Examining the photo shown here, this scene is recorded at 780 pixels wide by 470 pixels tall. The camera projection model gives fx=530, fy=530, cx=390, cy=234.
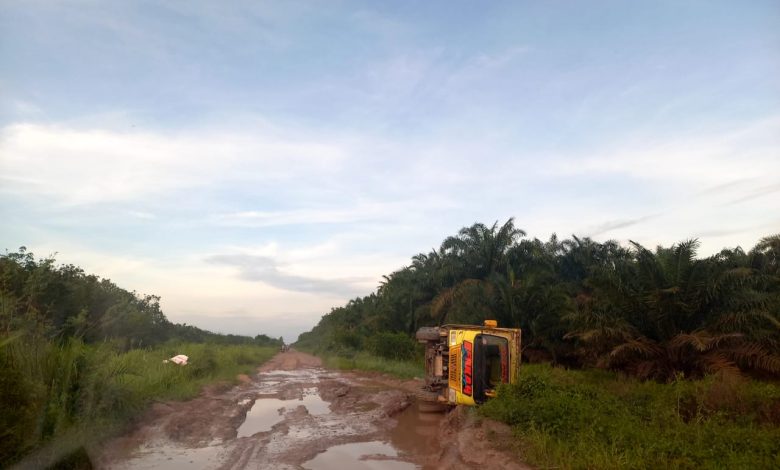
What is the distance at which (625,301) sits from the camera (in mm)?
15398

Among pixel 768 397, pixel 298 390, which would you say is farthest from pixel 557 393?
pixel 298 390

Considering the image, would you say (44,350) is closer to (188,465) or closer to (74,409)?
(74,409)

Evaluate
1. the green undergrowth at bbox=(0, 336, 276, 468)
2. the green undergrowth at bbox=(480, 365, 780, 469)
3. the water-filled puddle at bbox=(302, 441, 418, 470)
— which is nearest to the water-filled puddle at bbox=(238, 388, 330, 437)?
the green undergrowth at bbox=(0, 336, 276, 468)

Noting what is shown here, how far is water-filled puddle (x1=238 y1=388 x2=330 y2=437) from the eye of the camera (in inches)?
473

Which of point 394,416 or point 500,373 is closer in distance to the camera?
point 500,373

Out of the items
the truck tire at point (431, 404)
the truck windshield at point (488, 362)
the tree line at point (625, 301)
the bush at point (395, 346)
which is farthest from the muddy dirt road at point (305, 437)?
the bush at point (395, 346)

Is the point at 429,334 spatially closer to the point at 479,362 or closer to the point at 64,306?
the point at 479,362

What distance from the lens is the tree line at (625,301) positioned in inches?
522

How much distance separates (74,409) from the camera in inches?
346

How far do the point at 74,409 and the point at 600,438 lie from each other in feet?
27.3

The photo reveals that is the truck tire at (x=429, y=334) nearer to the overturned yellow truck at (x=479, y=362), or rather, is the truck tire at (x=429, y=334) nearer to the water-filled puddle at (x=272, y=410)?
the overturned yellow truck at (x=479, y=362)

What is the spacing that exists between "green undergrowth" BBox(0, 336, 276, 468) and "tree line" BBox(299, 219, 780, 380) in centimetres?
1161

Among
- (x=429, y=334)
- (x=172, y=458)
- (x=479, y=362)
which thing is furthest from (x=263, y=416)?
(x=479, y=362)

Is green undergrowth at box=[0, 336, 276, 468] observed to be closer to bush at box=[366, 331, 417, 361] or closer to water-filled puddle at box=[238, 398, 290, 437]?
water-filled puddle at box=[238, 398, 290, 437]
